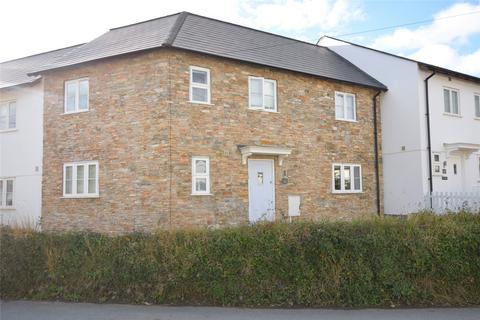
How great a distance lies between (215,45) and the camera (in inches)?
637

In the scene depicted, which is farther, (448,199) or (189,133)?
(448,199)

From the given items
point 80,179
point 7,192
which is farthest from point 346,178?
point 7,192

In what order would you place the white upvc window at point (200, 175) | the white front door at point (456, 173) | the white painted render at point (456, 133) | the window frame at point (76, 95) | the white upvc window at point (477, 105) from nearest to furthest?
the white upvc window at point (200, 175), the window frame at point (76, 95), the white painted render at point (456, 133), the white front door at point (456, 173), the white upvc window at point (477, 105)

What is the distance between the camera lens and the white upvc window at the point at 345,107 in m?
19.5

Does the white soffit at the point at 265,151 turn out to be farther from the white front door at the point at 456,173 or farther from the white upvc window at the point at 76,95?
the white front door at the point at 456,173

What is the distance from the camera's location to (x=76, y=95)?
16375 mm

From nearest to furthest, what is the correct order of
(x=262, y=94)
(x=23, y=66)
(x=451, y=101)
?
1. (x=262, y=94)
2. (x=451, y=101)
3. (x=23, y=66)

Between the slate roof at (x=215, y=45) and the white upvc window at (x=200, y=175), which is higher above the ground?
the slate roof at (x=215, y=45)

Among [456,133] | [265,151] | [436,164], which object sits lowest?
[436,164]

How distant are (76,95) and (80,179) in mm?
2974

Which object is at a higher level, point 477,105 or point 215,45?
point 215,45

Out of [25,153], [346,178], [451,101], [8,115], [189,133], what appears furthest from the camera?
[451,101]

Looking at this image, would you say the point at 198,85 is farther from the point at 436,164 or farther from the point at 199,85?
the point at 436,164

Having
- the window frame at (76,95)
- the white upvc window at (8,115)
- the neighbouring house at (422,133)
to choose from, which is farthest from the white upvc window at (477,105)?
the white upvc window at (8,115)
